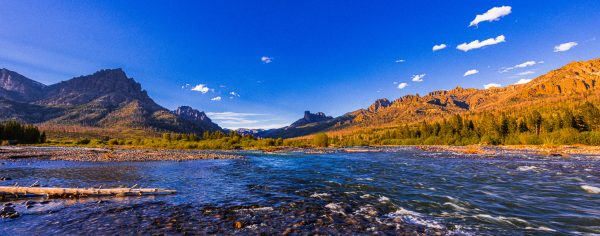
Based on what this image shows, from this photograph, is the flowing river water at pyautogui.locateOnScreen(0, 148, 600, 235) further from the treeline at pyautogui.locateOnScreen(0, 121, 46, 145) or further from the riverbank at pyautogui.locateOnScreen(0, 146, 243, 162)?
the treeline at pyautogui.locateOnScreen(0, 121, 46, 145)

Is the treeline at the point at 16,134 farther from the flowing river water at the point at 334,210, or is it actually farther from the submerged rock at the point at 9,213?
the submerged rock at the point at 9,213

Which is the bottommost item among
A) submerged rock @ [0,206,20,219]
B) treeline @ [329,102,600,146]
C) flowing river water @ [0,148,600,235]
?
flowing river water @ [0,148,600,235]

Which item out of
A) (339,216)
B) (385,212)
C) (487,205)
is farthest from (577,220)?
(339,216)

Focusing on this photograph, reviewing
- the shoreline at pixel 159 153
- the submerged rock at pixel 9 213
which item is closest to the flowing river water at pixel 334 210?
the submerged rock at pixel 9 213

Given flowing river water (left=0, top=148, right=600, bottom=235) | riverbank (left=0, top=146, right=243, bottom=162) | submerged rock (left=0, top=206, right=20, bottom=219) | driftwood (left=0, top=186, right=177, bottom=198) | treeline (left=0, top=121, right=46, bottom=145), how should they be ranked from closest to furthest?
flowing river water (left=0, top=148, right=600, bottom=235) < submerged rock (left=0, top=206, right=20, bottom=219) < driftwood (left=0, top=186, right=177, bottom=198) < riverbank (left=0, top=146, right=243, bottom=162) < treeline (left=0, top=121, right=46, bottom=145)

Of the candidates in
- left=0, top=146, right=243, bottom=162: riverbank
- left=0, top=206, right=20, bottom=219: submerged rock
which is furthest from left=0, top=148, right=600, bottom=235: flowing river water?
left=0, top=146, right=243, bottom=162: riverbank

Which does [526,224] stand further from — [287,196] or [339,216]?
[287,196]

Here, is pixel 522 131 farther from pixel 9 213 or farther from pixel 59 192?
pixel 9 213

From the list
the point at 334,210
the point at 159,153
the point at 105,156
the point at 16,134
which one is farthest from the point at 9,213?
the point at 16,134

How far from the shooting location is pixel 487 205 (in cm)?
1648

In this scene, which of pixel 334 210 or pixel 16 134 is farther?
pixel 16 134

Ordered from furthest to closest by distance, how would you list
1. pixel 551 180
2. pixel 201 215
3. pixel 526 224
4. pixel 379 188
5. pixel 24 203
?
pixel 551 180 < pixel 379 188 < pixel 24 203 < pixel 201 215 < pixel 526 224

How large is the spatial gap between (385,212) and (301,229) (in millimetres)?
5350

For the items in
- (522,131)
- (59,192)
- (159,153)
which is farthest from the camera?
(522,131)
